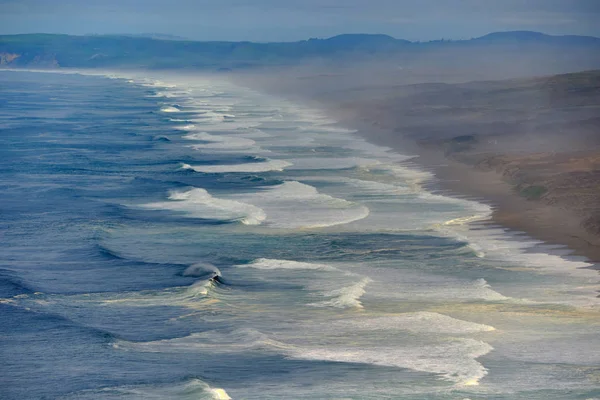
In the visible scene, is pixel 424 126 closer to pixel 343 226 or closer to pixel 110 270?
pixel 343 226

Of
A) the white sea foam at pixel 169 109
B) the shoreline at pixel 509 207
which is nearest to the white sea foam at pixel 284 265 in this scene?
the shoreline at pixel 509 207

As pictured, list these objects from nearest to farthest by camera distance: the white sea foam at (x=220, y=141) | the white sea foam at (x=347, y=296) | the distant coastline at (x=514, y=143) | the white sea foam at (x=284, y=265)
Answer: the white sea foam at (x=347, y=296) < the white sea foam at (x=284, y=265) < the distant coastline at (x=514, y=143) < the white sea foam at (x=220, y=141)

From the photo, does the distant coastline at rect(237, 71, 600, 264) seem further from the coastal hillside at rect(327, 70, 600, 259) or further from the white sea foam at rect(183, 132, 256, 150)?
the white sea foam at rect(183, 132, 256, 150)

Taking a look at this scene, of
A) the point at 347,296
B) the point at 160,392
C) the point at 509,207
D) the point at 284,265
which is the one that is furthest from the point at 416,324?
the point at 509,207

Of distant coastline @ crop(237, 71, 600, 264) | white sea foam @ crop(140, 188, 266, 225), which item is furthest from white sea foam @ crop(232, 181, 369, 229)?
distant coastline @ crop(237, 71, 600, 264)

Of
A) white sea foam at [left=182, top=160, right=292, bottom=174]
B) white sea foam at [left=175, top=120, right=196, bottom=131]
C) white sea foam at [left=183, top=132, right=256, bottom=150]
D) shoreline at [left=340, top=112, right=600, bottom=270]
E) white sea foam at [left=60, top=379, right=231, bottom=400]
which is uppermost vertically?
shoreline at [left=340, top=112, right=600, bottom=270]

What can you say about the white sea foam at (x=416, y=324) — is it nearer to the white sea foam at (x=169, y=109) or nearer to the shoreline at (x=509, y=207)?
the shoreline at (x=509, y=207)

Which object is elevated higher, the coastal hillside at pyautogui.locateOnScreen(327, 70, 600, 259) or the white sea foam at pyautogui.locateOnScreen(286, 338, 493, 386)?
the coastal hillside at pyautogui.locateOnScreen(327, 70, 600, 259)
